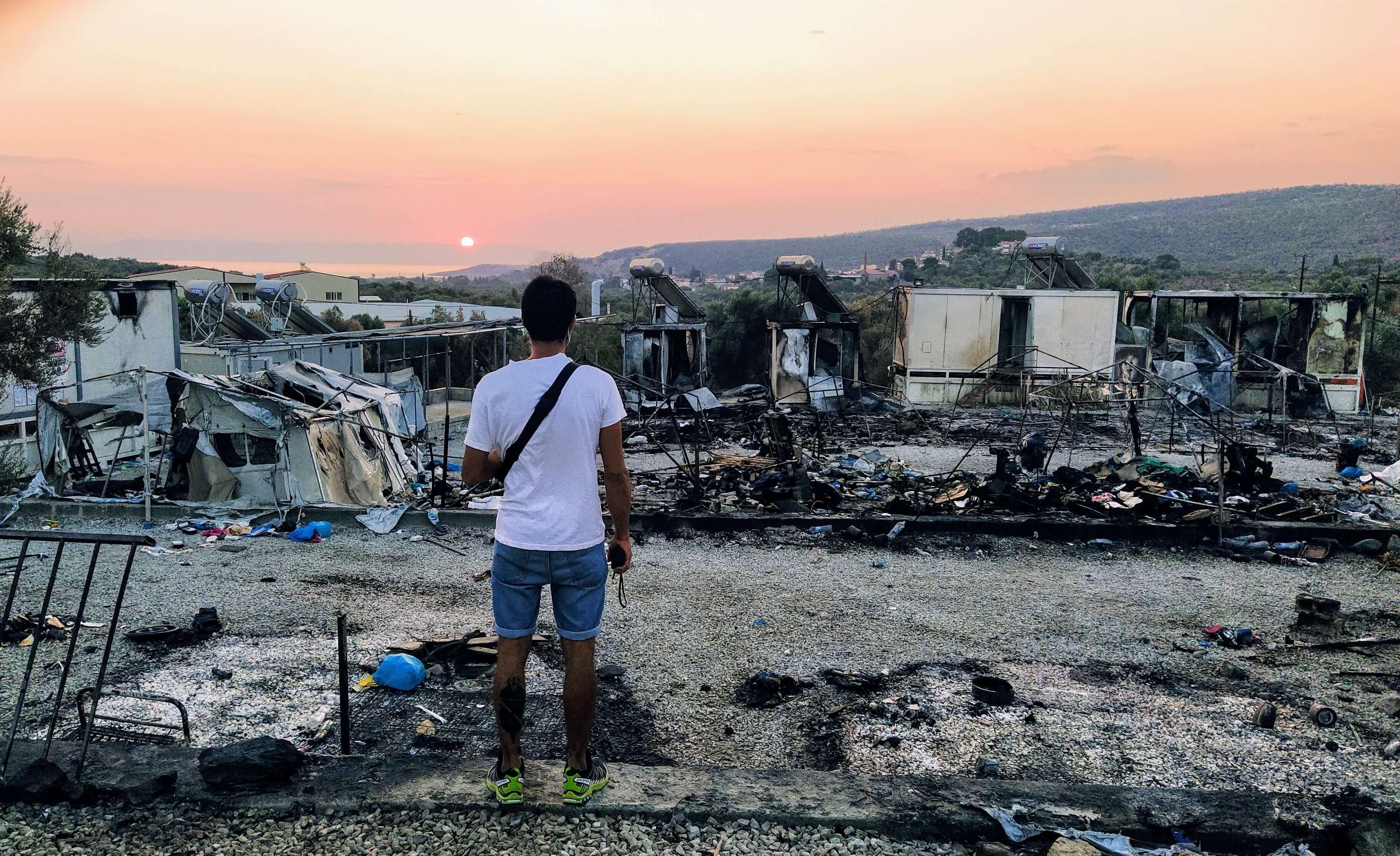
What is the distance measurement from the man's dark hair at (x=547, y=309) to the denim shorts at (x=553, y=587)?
0.86 meters

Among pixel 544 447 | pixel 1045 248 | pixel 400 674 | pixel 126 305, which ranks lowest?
pixel 400 674

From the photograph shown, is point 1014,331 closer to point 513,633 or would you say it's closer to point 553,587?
point 553,587

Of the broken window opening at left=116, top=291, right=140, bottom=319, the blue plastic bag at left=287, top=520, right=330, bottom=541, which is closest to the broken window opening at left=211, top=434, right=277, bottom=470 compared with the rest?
the blue plastic bag at left=287, top=520, right=330, bottom=541

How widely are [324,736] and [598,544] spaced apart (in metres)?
Result: 2.20

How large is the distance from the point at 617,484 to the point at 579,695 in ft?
2.80

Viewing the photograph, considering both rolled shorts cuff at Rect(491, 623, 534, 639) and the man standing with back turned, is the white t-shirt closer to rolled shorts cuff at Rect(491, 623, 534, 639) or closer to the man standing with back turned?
the man standing with back turned

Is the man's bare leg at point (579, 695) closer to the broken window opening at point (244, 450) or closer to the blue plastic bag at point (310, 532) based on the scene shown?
the blue plastic bag at point (310, 532)

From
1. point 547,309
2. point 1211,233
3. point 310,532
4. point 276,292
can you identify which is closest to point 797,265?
point 276,292

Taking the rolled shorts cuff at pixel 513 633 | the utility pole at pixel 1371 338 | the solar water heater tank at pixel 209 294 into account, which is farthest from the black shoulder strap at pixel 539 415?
the utility pole at pixel 1371 338

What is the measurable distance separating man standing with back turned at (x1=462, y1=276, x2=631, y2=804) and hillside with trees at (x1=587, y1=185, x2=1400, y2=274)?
230 ft

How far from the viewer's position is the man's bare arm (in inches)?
145

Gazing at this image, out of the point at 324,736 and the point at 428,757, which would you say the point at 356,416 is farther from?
the point at 428,757

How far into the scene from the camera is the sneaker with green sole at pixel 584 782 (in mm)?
3672

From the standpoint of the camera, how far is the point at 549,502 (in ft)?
11.8
